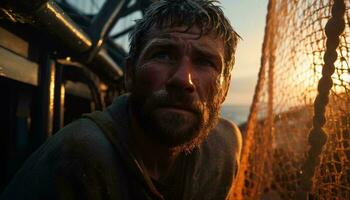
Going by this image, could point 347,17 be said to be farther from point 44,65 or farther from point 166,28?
point 44,65

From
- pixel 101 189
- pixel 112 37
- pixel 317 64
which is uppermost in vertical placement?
pixel 112 37

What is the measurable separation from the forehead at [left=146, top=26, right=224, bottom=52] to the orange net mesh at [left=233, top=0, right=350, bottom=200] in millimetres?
581

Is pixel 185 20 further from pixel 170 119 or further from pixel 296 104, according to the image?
pixel 296 104

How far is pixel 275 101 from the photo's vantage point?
291cm

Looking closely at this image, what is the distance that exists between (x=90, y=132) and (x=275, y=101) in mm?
1791

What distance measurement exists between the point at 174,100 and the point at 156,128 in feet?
0.57

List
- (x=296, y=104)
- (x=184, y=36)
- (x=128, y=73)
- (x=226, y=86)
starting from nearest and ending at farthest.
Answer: (x=184, y=36), (x=128, y=73), (x=226, y=86), (x=296, y=104)

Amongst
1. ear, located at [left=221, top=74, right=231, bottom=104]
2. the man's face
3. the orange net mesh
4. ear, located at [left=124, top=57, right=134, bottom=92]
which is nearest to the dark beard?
the man's face

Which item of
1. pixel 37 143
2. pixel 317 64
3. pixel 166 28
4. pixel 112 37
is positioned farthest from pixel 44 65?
pixel 112 37

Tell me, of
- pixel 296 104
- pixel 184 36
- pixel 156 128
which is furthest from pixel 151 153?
pixel 296 104

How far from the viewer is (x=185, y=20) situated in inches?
77.7

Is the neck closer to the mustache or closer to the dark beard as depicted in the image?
the dark beard

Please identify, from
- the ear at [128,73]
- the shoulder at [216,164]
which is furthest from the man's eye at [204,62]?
the shoulder at [216,164]

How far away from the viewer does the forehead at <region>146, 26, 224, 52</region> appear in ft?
6.27
